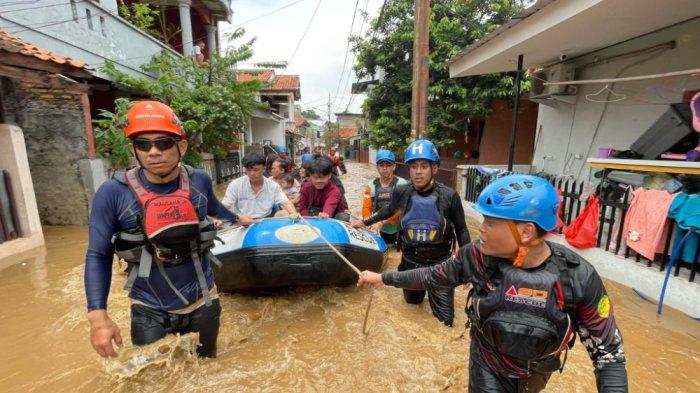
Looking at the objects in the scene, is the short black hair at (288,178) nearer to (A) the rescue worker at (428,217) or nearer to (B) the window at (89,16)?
(A) the rescue worker at (428,217)

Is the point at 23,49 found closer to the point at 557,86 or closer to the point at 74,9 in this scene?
the point at 74,9

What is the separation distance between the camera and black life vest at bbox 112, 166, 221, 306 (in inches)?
73.7

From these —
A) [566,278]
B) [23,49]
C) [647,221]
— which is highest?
[23,49]

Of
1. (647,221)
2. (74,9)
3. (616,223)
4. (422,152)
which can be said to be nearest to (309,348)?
(422,152)

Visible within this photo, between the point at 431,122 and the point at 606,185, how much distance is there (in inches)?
303

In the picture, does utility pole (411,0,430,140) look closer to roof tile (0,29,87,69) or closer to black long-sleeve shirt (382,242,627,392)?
black long-sleeve shirt (382,242,627,392)

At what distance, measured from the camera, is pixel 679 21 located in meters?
5.20

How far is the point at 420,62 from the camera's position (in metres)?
6.50

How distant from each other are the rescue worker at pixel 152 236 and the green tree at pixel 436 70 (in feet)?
33.9

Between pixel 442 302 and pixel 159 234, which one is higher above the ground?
pixel 159 234

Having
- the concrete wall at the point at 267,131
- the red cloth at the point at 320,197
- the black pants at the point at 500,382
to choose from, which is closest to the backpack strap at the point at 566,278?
the black pants at the point at 500,382

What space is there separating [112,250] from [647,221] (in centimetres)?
505

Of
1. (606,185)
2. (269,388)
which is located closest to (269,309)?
(269,388)

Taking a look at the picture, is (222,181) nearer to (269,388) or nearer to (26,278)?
(26,278)
